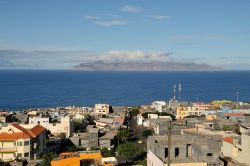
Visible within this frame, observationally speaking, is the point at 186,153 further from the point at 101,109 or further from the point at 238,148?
the point at 101,109

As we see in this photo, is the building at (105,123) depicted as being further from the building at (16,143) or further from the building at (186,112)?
the building at (16,143)

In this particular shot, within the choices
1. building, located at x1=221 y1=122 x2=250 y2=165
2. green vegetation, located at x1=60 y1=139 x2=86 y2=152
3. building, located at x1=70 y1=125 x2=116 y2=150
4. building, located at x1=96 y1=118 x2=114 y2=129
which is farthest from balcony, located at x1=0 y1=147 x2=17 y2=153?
building, located at x1=96 y1=118 x2=114 y2=129

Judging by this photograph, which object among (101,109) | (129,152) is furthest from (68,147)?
(101,109)

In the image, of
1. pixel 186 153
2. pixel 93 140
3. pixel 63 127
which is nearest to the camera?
pixel 186 153

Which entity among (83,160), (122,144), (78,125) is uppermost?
(83,160)

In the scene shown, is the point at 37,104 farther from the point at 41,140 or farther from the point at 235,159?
the point at 235,159

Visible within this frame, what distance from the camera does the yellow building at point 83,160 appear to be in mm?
33812

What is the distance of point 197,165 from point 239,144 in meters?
7.20

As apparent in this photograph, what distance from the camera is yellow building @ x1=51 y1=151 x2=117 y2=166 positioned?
33.8 meters

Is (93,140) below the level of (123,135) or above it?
below

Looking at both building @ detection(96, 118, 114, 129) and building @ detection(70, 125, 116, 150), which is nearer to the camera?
building @ detection(70, 125, 116, 150)

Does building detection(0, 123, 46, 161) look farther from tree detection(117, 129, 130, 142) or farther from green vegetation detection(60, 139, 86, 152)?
tree detection(117, 129, 130, 142)

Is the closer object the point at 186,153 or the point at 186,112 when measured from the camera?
the point at 186,153

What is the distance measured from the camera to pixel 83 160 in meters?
35.5
